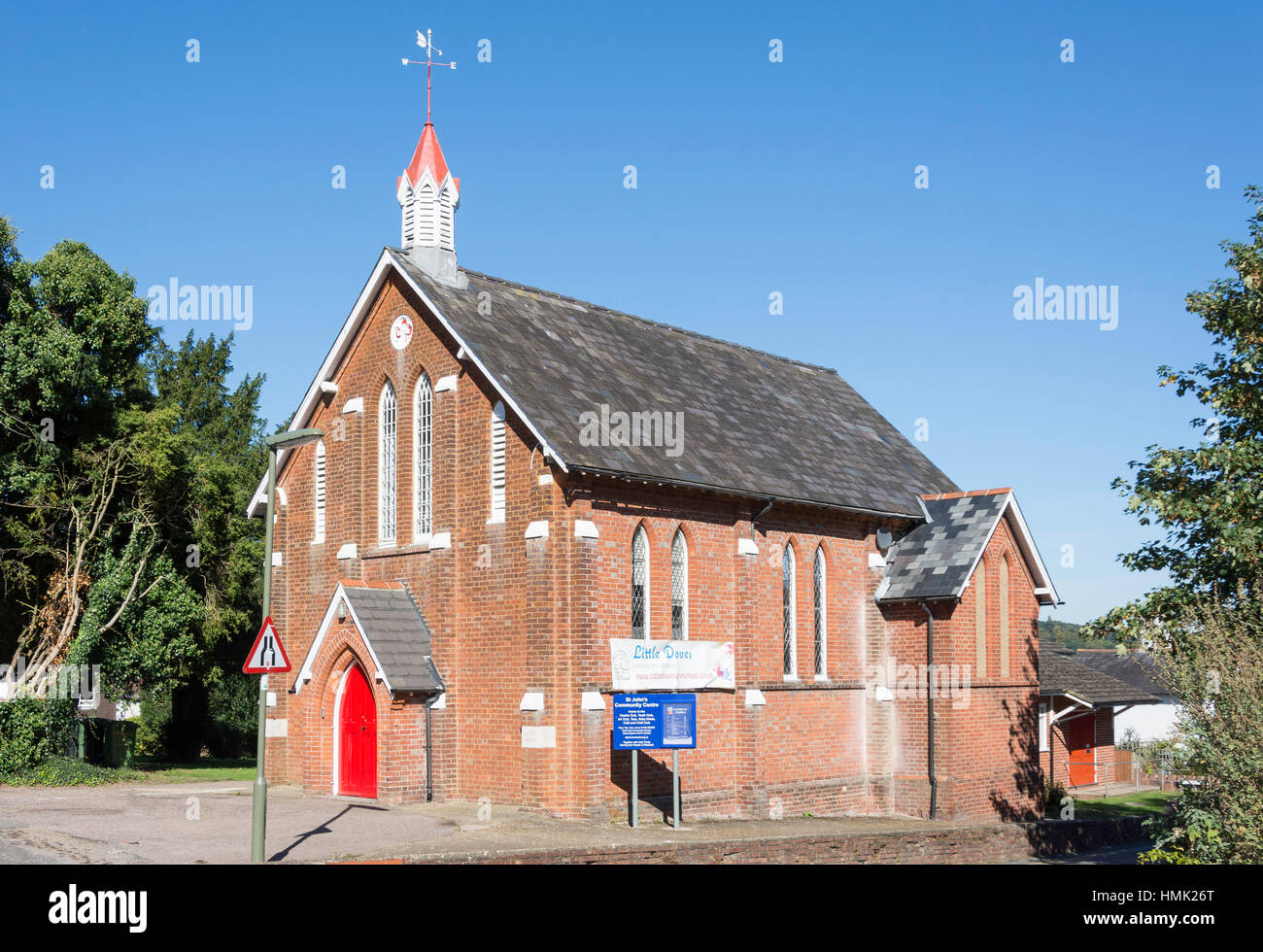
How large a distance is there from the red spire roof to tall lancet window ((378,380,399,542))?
503 cm

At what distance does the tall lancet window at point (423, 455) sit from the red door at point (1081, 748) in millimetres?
27384

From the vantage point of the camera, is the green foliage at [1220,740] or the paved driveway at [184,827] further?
the paved driveway at [184,827]

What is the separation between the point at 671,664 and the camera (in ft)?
75.0

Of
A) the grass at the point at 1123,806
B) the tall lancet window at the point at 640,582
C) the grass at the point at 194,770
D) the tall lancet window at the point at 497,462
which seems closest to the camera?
the tall lancet window at the point at 497,462

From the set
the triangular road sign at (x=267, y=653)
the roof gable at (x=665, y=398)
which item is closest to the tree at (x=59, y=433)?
the roof gable at (x=665, y=398)

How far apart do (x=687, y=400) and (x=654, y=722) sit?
8.88 metres

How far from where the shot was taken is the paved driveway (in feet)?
55.2

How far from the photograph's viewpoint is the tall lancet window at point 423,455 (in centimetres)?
2481

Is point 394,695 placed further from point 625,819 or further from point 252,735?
point 252,735

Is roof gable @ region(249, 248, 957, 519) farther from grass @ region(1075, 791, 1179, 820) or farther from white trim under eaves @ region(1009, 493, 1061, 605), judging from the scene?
grass @ region(1075, 791, 1179, 820)

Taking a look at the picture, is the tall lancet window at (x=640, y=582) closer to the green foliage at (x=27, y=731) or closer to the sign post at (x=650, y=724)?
the sign post at (x=650, y=724)

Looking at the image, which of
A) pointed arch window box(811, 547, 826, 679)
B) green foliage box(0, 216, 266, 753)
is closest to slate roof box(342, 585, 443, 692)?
pointed arch window box(811, 547, 826, 679)

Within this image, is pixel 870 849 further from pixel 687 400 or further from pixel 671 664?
pixel 687 400
